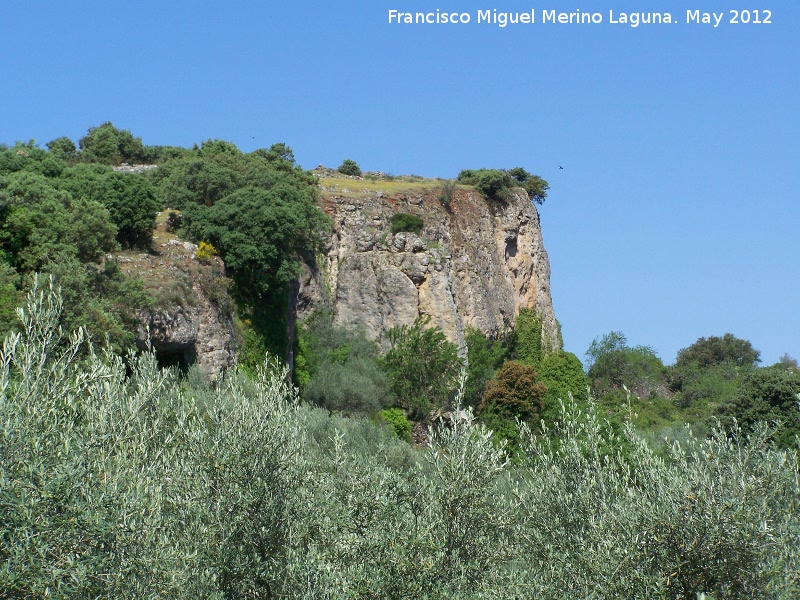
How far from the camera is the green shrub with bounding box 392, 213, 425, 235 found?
57.8 m

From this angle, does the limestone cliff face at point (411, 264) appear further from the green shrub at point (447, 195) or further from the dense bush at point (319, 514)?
the dense bush at point (319, 514)

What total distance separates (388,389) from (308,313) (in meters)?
5.37

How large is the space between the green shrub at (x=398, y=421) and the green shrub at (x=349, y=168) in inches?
1241

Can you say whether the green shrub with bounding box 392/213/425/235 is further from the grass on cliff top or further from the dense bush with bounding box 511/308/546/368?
the dense bush with bounding box 511/308/546/368

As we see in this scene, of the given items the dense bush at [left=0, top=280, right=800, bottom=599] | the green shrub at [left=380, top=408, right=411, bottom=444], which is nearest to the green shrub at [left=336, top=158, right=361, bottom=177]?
the green shrub at [left=380, top=408, right=411, bottom=444]

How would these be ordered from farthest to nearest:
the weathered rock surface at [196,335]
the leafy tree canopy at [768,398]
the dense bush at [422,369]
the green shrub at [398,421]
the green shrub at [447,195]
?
the green shrub at [447,195] → the dense bush at [422,369] → the green shrub at [398,421] → the leafy tree canopy at [768,398] → the weathered rock surface at [196,335]

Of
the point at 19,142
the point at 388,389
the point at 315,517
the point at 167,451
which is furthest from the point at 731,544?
the point at 388,389

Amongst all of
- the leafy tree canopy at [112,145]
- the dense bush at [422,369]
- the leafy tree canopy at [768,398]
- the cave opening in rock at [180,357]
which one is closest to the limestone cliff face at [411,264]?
the dense bush at [422,369]

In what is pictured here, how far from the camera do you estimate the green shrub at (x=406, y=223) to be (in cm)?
5778

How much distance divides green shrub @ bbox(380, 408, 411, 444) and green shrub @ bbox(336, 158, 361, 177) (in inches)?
1241

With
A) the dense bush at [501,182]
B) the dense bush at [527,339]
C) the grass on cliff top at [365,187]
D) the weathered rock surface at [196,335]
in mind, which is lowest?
the weathered rock surface at [196,335]

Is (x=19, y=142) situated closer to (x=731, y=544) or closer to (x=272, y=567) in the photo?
(x=272, y=567)

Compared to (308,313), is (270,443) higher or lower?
lower

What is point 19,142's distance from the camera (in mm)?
38375
